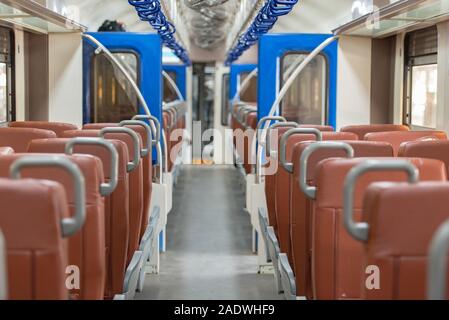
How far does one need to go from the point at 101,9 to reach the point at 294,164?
7.21 m

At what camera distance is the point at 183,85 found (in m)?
15.5

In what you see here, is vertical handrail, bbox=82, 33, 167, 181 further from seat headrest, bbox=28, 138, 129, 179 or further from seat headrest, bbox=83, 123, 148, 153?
seat headrest, bbox=28, 138, 129, 179

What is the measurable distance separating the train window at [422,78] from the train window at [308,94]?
2.74ft

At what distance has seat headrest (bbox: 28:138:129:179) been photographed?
3786 millimetres

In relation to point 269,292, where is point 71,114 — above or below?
above

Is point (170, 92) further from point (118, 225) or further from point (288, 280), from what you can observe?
point (288, 280)

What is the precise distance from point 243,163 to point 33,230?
28.0 feet

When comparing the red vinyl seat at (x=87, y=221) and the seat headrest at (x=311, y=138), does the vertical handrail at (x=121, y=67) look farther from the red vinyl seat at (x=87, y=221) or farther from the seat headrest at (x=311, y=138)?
the red vinyl seat at (x=87, y=221)

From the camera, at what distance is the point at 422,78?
7.16 metres

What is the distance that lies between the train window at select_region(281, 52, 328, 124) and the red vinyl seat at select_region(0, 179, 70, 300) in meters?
5.02

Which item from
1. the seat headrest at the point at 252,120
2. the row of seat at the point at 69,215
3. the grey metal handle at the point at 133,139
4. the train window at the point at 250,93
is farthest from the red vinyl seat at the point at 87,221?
the train window at the point at 250,93

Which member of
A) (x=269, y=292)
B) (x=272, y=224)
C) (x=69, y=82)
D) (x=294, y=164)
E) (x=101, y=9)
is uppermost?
(x=101, y=9)
